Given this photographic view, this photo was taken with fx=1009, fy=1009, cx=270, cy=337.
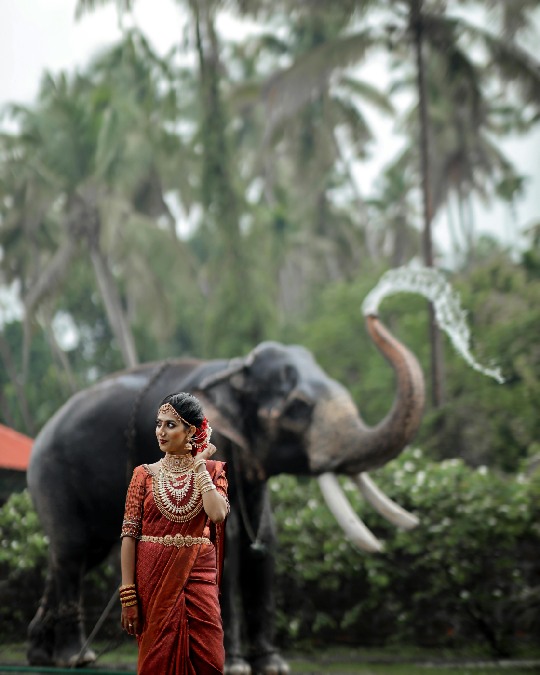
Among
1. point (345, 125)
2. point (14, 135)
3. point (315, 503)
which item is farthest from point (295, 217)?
point (315, 503)

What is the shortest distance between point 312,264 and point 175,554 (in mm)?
29191

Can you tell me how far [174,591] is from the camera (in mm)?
3248

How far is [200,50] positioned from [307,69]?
6.24 ft

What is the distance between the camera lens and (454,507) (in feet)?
22.0

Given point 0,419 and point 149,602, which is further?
point 0,419

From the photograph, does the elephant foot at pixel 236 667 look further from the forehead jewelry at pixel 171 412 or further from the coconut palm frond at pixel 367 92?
the coconut palm frond at pixel 367 92

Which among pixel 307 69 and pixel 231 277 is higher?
pixel 307 69

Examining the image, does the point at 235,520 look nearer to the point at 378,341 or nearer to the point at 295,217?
the point at 378,341

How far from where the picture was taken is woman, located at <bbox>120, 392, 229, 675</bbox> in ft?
10.6

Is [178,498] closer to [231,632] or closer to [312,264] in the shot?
[231,632]

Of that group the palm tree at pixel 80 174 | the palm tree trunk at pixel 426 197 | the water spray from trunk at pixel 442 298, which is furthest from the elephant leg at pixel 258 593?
the palm tree at pixel 80 174

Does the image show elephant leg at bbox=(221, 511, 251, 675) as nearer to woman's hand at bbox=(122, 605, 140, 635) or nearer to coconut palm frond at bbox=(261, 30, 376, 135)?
woman's hand at bbox=(122, 605, 140, 635)

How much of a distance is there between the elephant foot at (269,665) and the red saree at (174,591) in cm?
221

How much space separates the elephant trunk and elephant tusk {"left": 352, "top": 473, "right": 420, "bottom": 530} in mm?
166
